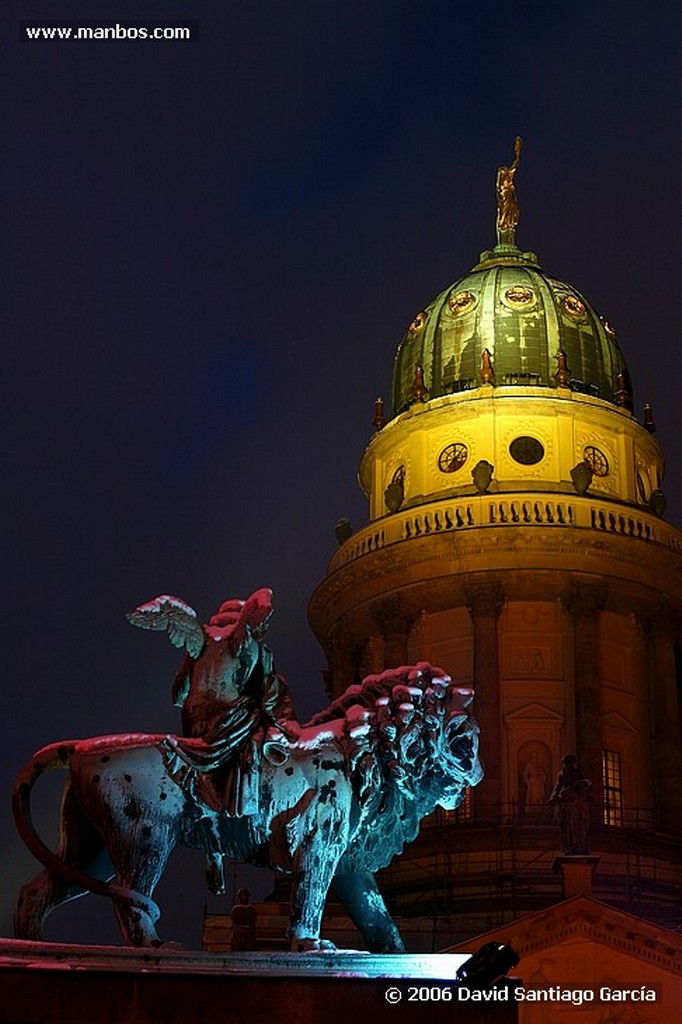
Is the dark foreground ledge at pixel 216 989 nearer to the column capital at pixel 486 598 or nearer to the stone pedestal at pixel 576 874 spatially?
the stone pedestal at pixel 576 874

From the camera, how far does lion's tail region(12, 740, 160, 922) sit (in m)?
9.17

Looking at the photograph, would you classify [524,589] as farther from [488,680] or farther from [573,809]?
[573,809]

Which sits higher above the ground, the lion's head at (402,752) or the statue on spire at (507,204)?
the statue on spire at (507,204)

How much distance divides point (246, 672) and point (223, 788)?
2.66 feet

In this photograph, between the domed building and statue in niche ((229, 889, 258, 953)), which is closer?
statue in niche ((229, 889, 258, 953))

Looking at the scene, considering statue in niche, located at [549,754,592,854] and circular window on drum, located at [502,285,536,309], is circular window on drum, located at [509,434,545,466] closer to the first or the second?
circular window on drum, located at [502,285,536,309]

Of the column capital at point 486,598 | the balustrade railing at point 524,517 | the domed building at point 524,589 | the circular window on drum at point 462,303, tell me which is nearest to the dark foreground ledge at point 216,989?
the domed building at point 524,589

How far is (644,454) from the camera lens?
192 feet

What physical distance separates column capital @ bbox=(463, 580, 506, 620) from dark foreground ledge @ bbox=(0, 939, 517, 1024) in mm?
43243

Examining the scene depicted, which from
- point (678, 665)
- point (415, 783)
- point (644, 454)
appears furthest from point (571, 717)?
point (415, 783)

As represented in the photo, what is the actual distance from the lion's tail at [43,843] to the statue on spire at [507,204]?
57.0 m

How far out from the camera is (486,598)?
51719 millimetres

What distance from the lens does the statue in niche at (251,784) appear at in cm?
927

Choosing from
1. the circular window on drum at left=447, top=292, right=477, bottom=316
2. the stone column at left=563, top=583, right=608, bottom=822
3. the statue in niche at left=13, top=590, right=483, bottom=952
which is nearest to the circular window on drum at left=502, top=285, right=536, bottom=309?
the circular window on drum at left=447, top=292, right=477, bottom=316
